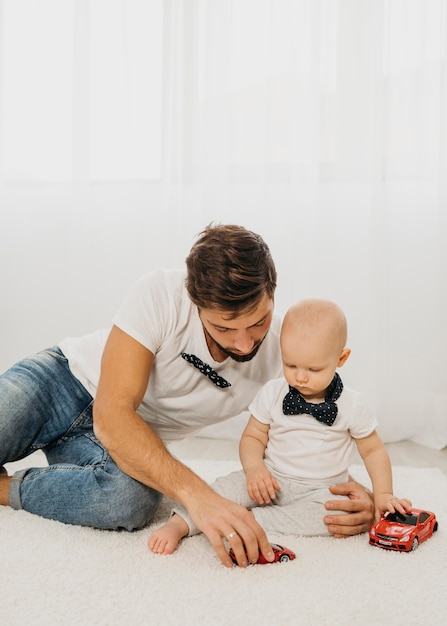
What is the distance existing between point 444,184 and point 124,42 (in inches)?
51.0

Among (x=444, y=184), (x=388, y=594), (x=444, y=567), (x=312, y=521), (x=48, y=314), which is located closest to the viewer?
(x=388, y=594)

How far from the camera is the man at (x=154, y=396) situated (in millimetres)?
1450

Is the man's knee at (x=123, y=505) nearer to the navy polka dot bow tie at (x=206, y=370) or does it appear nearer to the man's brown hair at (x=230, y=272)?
the navy polka dot bow tie at (x=206, y=370)

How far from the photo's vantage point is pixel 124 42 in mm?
2748

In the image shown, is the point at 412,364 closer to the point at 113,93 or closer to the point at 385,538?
the point at 385,538

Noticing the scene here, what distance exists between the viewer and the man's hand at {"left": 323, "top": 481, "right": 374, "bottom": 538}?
5.09 ft

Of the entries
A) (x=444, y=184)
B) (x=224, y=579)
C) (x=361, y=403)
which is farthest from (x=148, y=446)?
(x=444, y=184)

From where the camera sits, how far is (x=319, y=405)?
1614mm

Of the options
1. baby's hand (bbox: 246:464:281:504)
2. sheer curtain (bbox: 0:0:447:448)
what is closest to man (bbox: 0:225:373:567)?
baby's hand (bbox: 246:464:281:504)

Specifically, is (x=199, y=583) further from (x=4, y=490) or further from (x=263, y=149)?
(x=263, y=149)

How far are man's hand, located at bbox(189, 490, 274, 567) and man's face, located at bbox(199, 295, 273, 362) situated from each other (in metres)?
0.32

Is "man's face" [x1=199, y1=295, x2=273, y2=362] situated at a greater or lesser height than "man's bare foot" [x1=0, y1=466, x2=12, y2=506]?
greater

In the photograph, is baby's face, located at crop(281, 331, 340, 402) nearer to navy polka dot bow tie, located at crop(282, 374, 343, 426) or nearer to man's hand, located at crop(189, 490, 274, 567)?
navy polka dot bow tie, located at crop(282, 374, 343, 426)

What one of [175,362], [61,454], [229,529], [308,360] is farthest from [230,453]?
[229,529]
